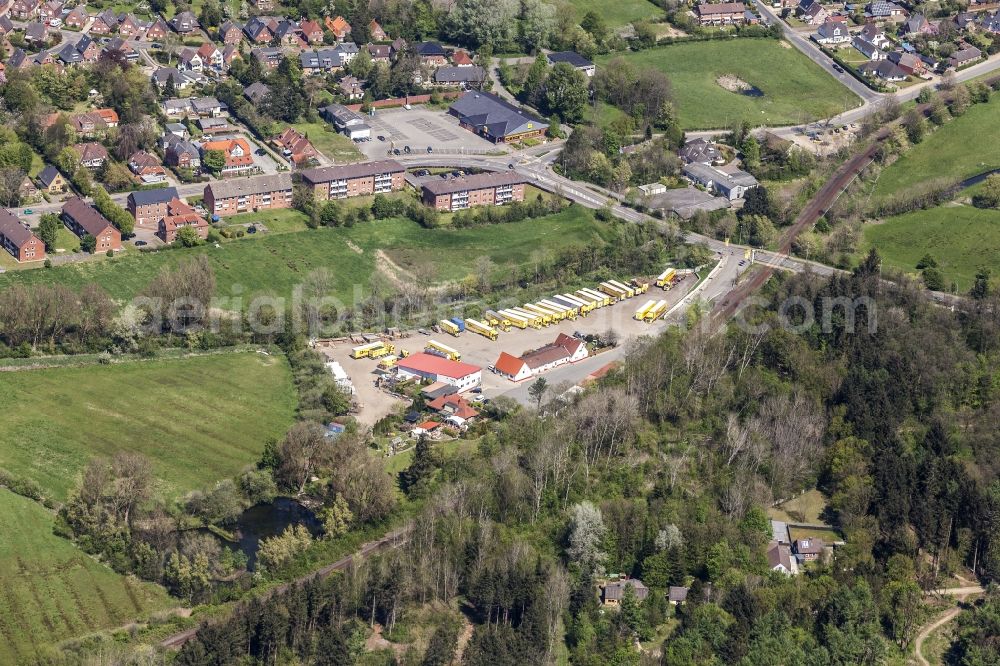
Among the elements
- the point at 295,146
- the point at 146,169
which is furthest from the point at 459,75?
the point at 146,169

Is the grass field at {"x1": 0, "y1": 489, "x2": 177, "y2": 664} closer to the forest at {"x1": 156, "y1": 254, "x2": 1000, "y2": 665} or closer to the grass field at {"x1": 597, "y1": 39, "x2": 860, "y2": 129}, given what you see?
the forest at {"x1": 156, "y1": 254, "x2": 1000, "y2": 665}

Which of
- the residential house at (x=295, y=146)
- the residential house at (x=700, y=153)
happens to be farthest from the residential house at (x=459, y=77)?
the residential house at (x=700, y=153)

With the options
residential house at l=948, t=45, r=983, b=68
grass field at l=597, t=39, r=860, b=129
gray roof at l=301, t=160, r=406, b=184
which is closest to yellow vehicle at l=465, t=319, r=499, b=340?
gray roof at l=301, t=160, r=406, b=184

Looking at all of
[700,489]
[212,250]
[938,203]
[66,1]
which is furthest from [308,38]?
[700,489]

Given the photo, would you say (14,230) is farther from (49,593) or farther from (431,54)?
(431,54)

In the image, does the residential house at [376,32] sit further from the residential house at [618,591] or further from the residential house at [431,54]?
the residential house at [618,591]
